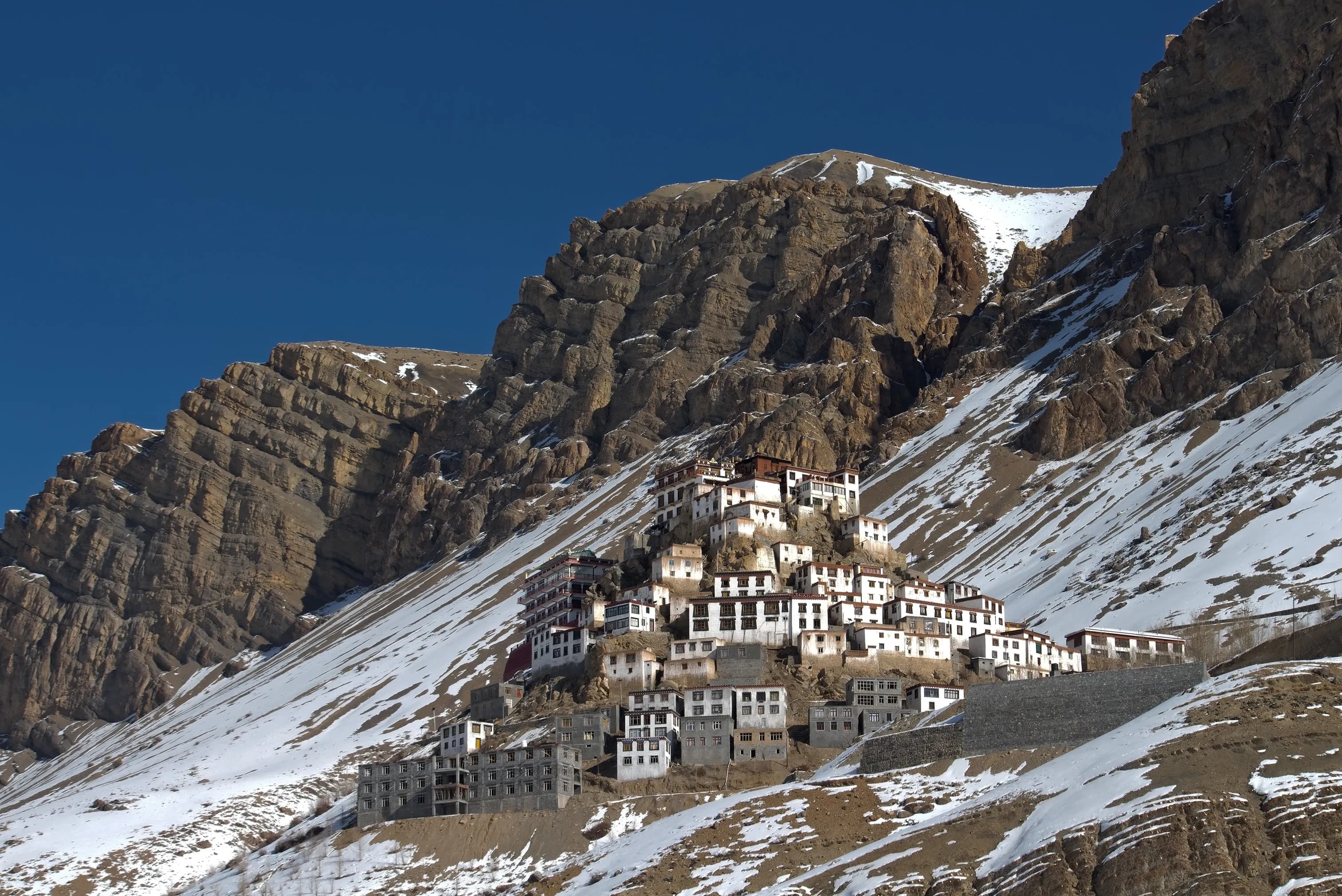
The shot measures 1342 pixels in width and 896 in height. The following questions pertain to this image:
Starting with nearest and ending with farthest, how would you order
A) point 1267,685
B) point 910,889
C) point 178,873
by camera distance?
point 910,889 < point 1267,685 < point 178,873

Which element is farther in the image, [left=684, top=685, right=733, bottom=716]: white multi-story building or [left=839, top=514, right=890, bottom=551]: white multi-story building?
[left=839, top=514, right=890, bottom=551]: white multi-story building

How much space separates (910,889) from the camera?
260 ft

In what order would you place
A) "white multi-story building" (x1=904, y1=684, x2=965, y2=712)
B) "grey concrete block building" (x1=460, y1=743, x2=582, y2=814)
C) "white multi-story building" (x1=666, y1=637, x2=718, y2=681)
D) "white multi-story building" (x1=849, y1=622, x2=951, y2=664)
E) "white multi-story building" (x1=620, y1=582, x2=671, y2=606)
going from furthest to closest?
"white multi-story building" (x1=620, y1=582, x2=671, y2=606) < "white multi-story building" (x1=849, y1=622, x2=951, y2=664) < "white multi-story building" (x1=666, y1=637, x2=718, y2=681) < "white multi-story building" (x1=904, y1=684, x2=965, y2=712) < "grey concrete block building" (x1=460, y1=743, x2=582, y2=814)

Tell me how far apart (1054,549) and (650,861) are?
10499 cm

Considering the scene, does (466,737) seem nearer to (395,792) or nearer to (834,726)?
(395,792)

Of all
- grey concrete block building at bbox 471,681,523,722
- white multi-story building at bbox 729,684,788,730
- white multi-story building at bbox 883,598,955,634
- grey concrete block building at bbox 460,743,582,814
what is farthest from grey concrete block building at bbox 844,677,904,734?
grey concrete block building at bbox 471,681,523,722

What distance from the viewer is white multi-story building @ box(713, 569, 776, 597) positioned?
141 m

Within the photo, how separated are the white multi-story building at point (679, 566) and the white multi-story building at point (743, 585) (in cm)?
507

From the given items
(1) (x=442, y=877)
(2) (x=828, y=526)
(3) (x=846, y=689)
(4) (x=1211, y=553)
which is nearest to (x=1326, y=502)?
(4) (x=1211, y=553)

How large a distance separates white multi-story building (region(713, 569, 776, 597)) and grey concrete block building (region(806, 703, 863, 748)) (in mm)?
17113

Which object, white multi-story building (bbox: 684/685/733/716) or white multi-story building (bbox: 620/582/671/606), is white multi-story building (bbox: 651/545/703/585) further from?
white multi-story building (bbox: 684/685/733/716)

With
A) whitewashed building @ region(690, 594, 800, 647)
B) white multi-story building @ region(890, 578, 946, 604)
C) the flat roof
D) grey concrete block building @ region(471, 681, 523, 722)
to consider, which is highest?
white multi-story building @ region(890, 578, 946, 604)

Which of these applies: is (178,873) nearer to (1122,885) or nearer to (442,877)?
(442,877)

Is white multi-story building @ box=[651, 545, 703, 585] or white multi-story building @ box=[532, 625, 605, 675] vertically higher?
white multi-story building @ box=[651, 545, 703, 585]
